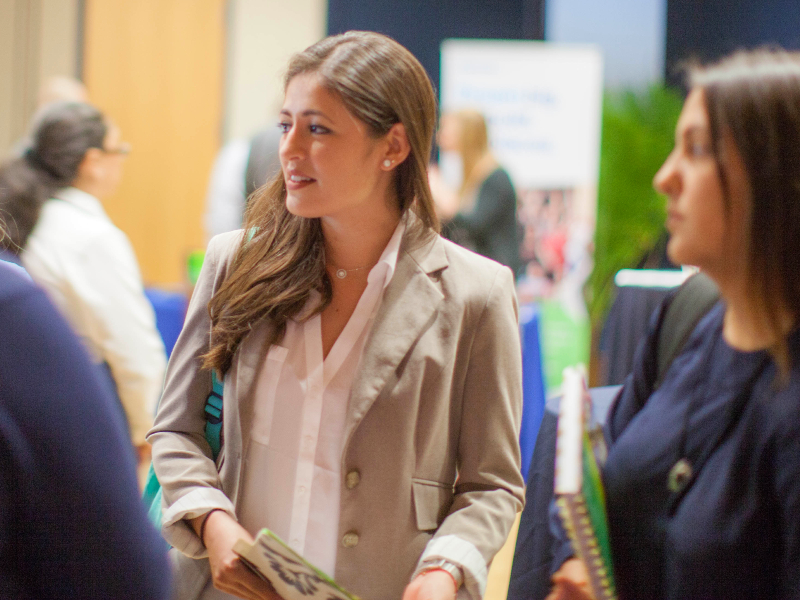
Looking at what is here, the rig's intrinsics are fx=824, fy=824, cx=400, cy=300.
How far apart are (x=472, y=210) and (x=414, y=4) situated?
361 centimetres

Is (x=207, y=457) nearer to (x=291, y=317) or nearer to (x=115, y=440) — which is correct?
(x=291, y=317)

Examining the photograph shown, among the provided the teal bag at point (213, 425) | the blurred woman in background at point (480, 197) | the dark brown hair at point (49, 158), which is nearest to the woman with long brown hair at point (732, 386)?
the teal bag at point (213, 425)

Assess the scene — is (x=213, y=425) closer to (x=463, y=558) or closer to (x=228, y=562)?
(x=228, y=562)

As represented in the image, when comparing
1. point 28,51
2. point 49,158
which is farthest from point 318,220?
point 28,51

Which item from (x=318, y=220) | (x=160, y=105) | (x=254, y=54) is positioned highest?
(x=254, y=54)

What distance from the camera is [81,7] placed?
19.9ft

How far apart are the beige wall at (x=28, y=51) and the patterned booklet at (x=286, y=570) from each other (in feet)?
17.4

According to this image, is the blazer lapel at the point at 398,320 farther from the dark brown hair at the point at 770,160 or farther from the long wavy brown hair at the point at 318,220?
the dark brown hair at the point at 770,160

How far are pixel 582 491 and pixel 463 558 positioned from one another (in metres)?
0.45

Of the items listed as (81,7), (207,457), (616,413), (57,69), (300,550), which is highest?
→ (81,7)

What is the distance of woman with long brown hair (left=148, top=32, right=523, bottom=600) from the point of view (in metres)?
1.34

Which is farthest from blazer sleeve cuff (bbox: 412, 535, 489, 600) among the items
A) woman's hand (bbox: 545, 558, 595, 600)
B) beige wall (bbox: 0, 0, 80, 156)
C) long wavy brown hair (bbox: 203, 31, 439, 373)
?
beige wall (bbox: 0, 0, 80, 156)

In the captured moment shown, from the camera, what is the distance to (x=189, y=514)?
1.32 m

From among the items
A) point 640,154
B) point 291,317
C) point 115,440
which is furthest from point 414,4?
point 115,440
